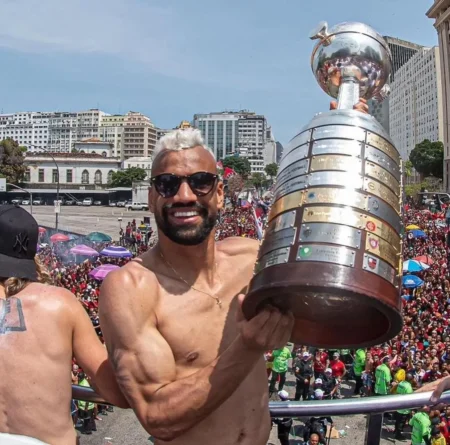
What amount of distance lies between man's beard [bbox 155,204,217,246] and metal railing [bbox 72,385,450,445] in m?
0.75

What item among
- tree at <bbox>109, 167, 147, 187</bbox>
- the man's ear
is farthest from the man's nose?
tree at <bbox>109, 167, 147, 187</bbox>

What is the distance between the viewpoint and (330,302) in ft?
6.25

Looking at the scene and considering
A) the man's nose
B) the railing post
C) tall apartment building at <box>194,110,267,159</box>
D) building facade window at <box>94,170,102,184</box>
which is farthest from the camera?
tall apartment building at <box>194,110,267,159</box>

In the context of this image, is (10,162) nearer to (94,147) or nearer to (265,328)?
(94,147)

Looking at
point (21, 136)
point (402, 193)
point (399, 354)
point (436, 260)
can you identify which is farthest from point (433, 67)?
point (21, 136)

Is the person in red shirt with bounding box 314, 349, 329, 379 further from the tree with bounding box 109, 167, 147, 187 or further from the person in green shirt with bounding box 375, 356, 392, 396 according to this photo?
the tree with bounding box 109, 167, 147, 187

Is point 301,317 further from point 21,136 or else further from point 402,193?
point 21,136

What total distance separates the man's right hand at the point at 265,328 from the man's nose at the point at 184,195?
0.50 meters

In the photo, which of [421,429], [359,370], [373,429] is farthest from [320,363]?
[373,429]

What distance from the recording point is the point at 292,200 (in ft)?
6.20

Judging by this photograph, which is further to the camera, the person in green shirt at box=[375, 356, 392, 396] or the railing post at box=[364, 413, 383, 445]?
the person in green shirt at box=[375, 356, 392, 396]

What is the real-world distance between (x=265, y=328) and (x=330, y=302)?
261 millimetres

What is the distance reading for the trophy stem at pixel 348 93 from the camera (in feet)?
8.23

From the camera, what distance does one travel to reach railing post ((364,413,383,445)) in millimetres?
2453
